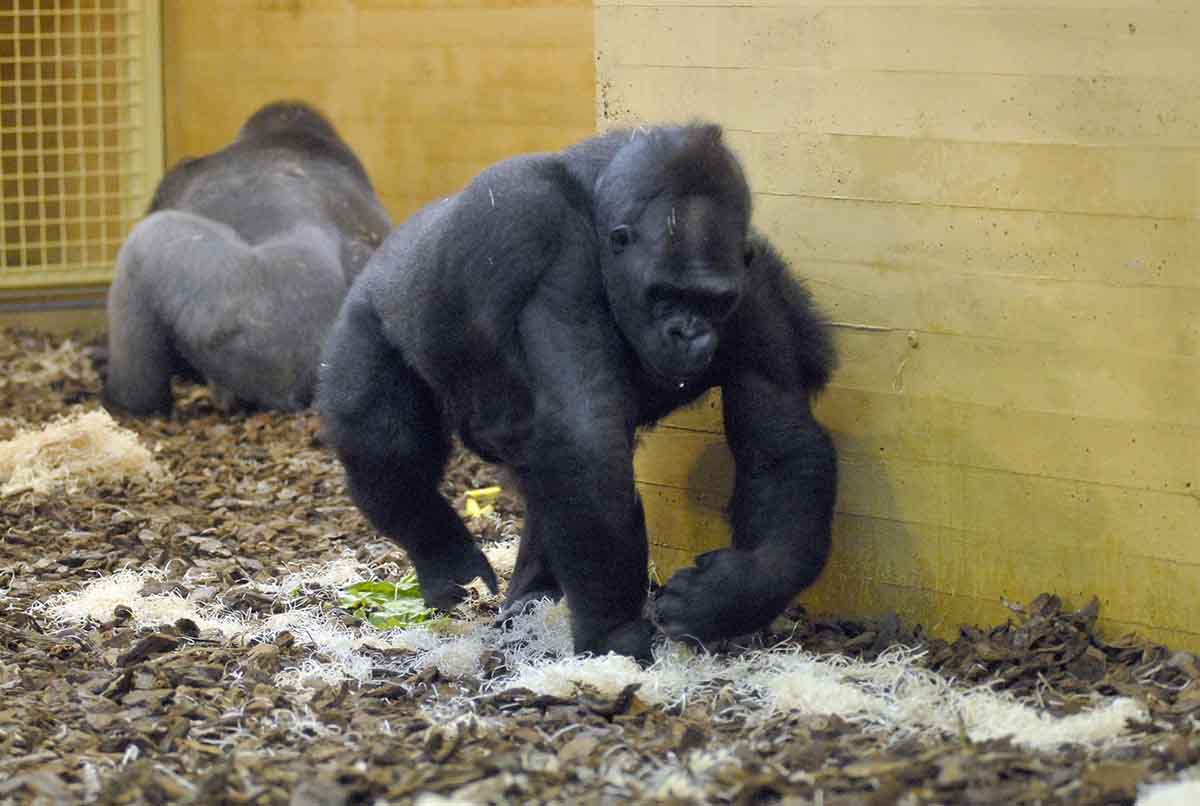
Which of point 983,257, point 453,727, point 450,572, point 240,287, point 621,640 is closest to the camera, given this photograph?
point 453,727

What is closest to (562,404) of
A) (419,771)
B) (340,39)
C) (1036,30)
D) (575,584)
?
(575,584)

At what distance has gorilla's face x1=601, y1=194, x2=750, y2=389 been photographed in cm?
346

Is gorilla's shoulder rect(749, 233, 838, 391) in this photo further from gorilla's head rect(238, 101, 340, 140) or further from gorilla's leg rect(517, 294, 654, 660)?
gorilla's head rect(238, 101, 340, 140)

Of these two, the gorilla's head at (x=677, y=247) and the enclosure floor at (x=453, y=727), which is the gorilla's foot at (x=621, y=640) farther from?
the gorilla's head at (x=677, y=247)

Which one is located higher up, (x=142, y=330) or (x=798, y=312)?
(x=798, y=312)

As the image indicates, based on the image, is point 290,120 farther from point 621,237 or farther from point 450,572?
point 621,237

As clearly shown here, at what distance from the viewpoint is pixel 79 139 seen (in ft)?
26.3

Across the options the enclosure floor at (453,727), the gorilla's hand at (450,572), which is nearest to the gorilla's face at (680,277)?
the enclosure floor at (453,727)

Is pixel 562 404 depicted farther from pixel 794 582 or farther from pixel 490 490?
pixel 490 490

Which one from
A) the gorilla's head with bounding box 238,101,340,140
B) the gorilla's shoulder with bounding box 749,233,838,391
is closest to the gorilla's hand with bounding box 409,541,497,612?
the gorilla's shoulder with bounding box 749,233,838,391

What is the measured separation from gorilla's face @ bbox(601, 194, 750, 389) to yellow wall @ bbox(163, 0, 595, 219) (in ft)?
10.9

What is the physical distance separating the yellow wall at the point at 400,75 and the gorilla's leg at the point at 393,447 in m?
2.83

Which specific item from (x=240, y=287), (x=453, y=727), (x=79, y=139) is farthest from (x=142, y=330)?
(x=453, y=727)

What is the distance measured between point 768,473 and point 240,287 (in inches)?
142
